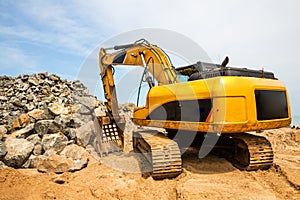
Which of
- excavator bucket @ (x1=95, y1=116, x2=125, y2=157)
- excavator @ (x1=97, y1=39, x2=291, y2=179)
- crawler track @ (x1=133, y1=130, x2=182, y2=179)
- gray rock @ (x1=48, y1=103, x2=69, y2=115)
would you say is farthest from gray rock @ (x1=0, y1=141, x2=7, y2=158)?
crawler track @ (x1=133, y1=130, x2=182, y2=179)

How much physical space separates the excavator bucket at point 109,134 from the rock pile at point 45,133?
263mm

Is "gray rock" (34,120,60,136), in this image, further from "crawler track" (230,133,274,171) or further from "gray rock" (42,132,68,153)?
"crawler track" (230,133,274,171)

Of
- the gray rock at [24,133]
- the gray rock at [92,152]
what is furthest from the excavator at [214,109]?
the gray rock at [24,133]

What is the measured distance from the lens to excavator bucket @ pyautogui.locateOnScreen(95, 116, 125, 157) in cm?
618

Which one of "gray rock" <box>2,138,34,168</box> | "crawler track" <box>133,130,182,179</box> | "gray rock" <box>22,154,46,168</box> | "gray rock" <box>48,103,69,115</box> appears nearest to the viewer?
"crawler track" <box>133,130,182,179</box>

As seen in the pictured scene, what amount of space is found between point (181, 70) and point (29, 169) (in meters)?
3.91

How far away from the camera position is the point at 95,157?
5777mm

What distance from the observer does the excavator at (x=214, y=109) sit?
3.73 meters

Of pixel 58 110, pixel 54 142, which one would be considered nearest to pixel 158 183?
pixel 54 142

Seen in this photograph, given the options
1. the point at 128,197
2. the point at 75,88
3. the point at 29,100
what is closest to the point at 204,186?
the point at 128,197

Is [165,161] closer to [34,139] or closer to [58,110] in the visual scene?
[34,139]

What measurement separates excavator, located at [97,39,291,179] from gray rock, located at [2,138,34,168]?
2.39 m

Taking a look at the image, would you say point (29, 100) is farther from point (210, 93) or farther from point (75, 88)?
point (210, 93)

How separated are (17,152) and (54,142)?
0.88m
